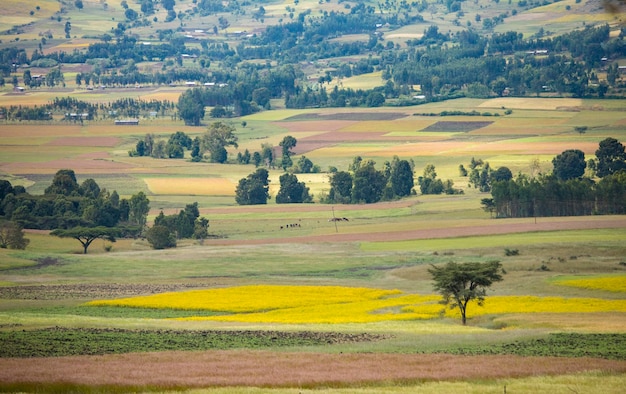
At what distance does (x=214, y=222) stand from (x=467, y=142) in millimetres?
73526

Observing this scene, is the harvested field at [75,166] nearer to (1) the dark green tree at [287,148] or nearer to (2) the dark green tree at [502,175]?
(1) the dark green tree at [287,148]

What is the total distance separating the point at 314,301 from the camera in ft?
262

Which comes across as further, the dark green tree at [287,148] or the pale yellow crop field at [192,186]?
the dark green tree at [287,148]

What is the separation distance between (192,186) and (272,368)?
12388 cm

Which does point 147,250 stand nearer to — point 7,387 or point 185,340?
point 185,340

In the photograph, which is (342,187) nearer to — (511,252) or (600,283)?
(511,252)

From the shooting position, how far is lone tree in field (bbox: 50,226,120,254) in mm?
124750

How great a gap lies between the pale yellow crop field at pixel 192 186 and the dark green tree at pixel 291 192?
909 centimetres

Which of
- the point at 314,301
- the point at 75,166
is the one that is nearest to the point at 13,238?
the point at 314,301

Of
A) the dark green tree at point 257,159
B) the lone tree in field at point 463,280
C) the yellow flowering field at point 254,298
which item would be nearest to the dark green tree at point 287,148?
the dark green tree at point 257,159

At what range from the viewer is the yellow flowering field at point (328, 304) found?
2785 inches

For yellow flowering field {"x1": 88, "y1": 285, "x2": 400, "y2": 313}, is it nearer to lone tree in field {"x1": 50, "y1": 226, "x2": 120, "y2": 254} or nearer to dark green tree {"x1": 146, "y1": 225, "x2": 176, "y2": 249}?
dark green tree {"x1": 146, "y1": 225, "x2": 176, "y2": 249}

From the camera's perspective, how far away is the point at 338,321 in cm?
6712

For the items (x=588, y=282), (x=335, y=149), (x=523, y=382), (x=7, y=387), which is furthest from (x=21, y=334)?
(x=335, y=149)
